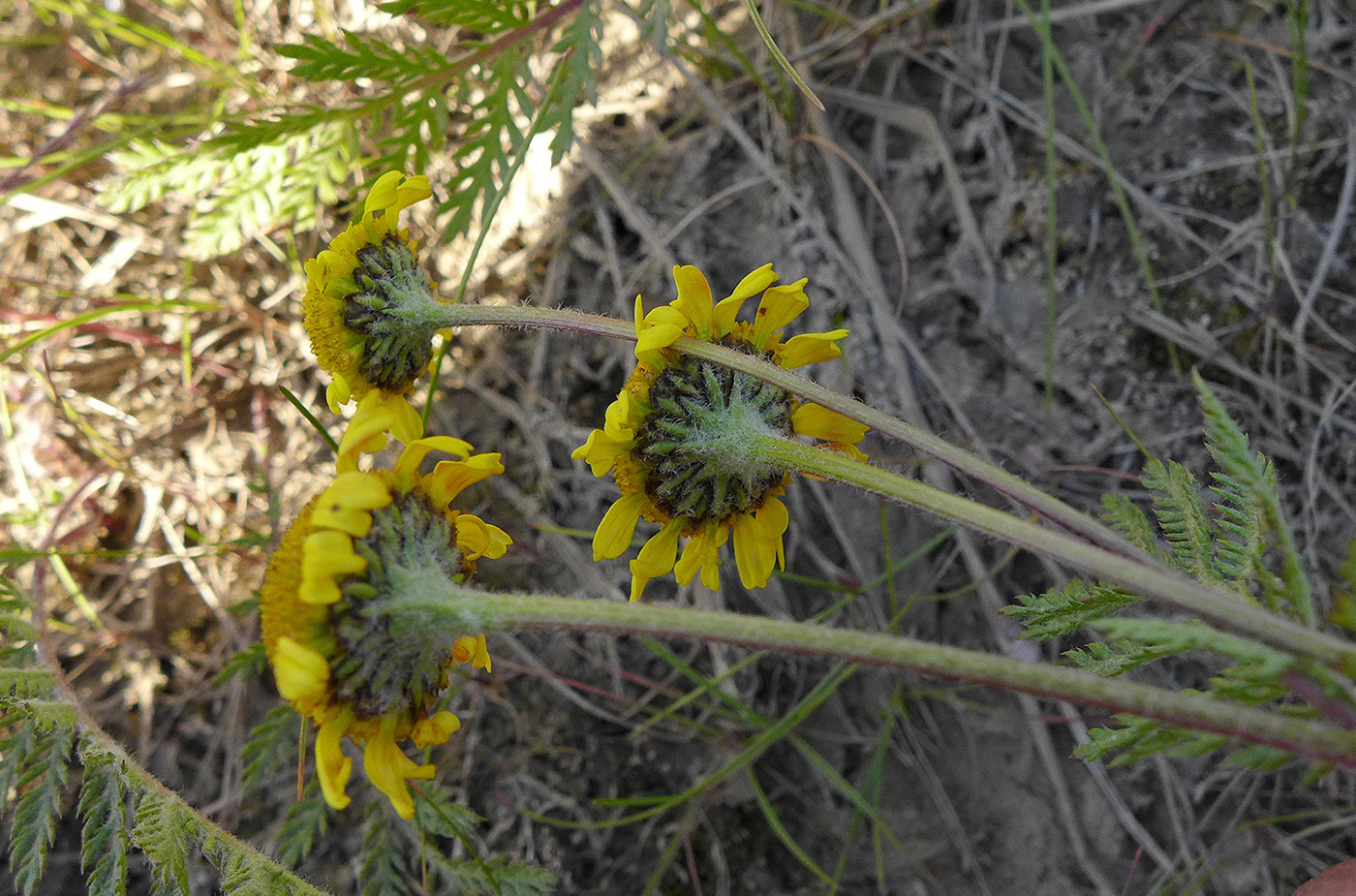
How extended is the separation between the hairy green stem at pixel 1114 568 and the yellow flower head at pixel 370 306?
1.04 m

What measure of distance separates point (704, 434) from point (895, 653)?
66cm

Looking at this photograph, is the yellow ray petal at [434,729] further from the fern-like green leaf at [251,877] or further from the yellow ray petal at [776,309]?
the yellow ray petal at [776,309]

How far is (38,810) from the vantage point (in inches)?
75.4

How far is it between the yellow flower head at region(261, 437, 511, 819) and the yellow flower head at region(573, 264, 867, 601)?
0.36m

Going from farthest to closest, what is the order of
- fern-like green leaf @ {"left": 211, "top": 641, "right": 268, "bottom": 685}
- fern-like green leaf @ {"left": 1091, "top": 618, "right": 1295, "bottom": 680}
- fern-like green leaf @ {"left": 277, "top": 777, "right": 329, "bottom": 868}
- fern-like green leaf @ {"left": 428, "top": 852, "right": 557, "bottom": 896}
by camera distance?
1. fern-like green leaf @ {"left": 211, "top": 641, "right": 268, "bottom": 685}
2. fern-like green leaf @ {"left": 277, "top": 777, "right": 329, "bottom": 868}
3. fern-like green leaf @ {"left": 428, "top": 852, "right": 557, "bottom": 896}
4. fern-like green leaf @ {"left": 1091, "top": 618, "right": 1295, "bottom": 680}

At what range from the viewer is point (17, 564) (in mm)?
2734

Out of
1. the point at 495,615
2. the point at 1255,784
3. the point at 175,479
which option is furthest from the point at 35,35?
the point at 1255,784

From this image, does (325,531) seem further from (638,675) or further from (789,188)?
(789,188)

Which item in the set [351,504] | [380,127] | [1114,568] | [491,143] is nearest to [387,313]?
[351,504]

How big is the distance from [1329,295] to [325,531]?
2.87 meters

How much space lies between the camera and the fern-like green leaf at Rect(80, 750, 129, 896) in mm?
1779

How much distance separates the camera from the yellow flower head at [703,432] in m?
1.75

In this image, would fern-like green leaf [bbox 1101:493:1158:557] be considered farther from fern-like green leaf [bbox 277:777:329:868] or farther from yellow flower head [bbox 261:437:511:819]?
fern-like green leaf [bbox 277:777:329:868]

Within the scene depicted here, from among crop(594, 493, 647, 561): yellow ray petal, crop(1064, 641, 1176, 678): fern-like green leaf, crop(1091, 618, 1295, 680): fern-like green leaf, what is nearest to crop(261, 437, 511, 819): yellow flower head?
crop(594, 493, 647, 561): yellow ray petal
